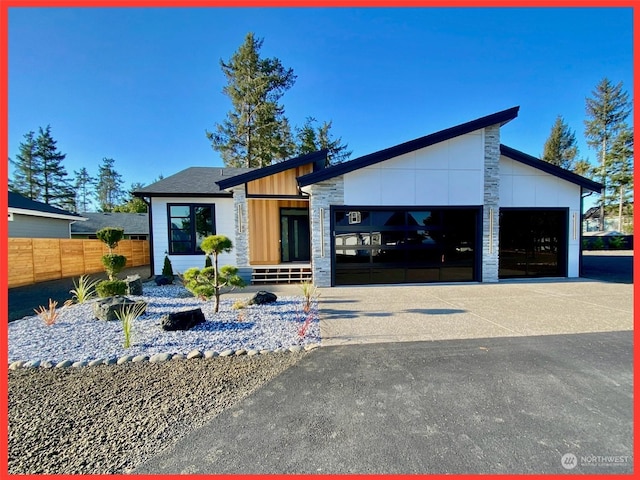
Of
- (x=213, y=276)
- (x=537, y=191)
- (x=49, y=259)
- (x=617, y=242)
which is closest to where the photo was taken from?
(x=213, y=276)

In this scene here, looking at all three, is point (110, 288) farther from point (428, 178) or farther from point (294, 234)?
point (428, 178)

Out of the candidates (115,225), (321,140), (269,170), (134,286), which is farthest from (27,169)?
(269,170)

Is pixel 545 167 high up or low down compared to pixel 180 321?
up

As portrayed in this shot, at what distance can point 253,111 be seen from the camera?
830 inches

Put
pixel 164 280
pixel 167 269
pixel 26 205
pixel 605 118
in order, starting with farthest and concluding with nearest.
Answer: pixel 605 118 → pixel 26 205 → pixel 167 269 → pixel 164 280

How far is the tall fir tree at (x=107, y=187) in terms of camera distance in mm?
47875

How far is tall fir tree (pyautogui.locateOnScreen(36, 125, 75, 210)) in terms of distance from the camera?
105 ft

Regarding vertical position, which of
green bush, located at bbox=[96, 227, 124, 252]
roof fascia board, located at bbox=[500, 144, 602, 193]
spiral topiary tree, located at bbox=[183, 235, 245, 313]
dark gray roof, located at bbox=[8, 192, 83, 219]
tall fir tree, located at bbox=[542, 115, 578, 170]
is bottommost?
spiral topiary tree, located at bbox=[183, 235, 245, 313]

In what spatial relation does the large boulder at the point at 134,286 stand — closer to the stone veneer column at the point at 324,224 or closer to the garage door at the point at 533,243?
the stone veneer column at the point at 324,224

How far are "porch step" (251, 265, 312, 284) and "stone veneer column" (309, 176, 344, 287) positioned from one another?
45.4 inches

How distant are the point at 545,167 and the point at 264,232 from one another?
34.8ft

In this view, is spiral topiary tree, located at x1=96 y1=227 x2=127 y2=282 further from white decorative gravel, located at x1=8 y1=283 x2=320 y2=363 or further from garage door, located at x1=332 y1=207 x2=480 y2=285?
garage door, located at x1=332 y1=207 x2=480 y2=285

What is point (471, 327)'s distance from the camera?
461 centimetres

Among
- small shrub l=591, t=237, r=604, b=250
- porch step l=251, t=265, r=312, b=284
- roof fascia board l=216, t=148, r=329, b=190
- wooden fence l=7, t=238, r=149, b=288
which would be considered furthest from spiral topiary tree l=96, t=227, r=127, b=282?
small shrub l=591, t=237, r=604, b=250
